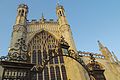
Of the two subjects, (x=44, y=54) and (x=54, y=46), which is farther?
(x=54, y=46)

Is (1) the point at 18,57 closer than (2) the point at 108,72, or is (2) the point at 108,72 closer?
(1) the point at 18,57

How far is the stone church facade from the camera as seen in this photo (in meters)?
14.9

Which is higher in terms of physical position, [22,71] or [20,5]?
[20,5]

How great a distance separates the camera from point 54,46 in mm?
17766

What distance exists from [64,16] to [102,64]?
8.09 meters

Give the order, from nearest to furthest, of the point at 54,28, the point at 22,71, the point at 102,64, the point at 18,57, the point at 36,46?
1. the point at 22,71
2. the point at 18,57
3. the point at 36,46
4. the point at 102,64
5. the point at 54,28

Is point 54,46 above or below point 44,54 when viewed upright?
above

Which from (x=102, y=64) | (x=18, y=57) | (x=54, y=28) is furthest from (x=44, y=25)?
(x=18, y=57)

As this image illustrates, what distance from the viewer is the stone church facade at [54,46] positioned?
1493 cm

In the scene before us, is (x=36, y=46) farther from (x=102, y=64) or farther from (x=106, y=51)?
(x=106, y=51)

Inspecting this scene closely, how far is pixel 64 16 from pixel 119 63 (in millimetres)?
9885

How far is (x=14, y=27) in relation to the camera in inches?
709

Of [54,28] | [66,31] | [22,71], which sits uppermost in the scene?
[54,28]

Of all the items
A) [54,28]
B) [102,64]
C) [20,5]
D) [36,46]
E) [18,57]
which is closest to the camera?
[18,57]
